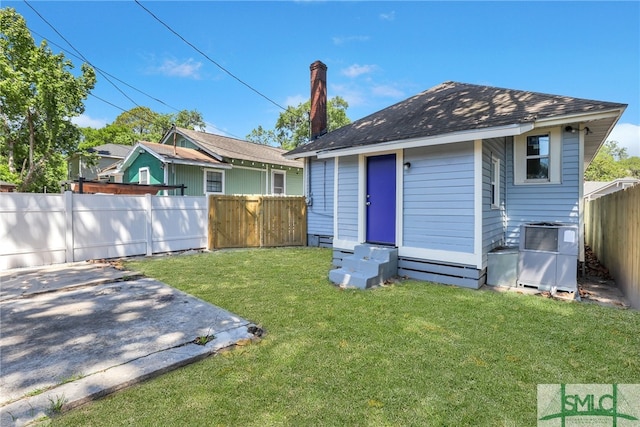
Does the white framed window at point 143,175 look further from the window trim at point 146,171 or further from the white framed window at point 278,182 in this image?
the white framed window at point 278,182

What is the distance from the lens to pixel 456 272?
5301 mm

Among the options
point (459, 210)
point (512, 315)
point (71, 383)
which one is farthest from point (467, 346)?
point (71, 383)

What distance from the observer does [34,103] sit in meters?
14.4

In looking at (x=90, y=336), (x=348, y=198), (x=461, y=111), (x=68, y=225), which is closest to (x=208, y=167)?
(x=68, y=225)

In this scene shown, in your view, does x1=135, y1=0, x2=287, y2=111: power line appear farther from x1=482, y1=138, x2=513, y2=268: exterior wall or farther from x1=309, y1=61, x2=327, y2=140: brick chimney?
x1=482, y1=138, x2=513, y2=268: exterior wall

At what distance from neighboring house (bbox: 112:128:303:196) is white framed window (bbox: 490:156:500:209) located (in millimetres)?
10376

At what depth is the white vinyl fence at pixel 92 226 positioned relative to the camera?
6102 mm

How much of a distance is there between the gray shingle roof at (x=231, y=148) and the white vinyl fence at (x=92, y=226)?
537 cm

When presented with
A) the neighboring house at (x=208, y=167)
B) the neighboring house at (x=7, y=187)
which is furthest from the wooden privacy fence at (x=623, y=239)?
the neighboring house at (x=7, y=187)

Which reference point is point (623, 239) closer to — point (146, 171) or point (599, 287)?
point (599, 287)

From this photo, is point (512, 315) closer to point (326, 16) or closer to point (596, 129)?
point (596, 129)

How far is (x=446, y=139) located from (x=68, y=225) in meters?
8.04

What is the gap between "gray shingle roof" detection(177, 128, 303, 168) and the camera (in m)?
13.9

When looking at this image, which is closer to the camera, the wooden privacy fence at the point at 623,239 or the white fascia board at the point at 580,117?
the wooden privacy fence at the point at 623,239
